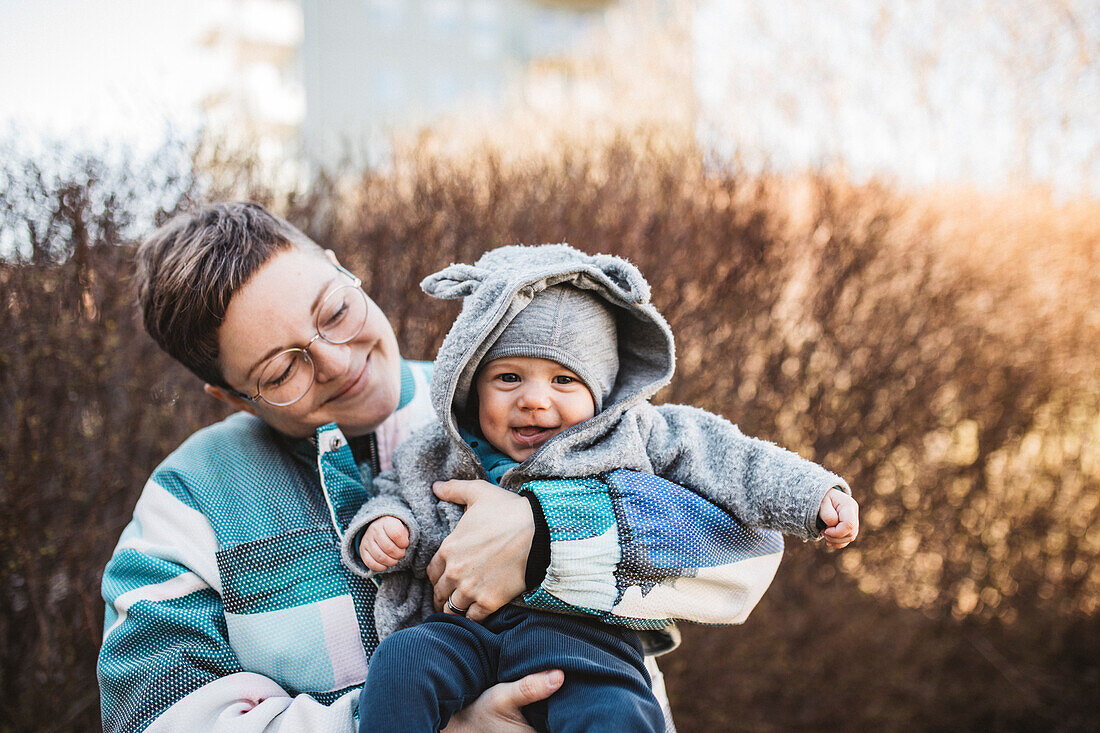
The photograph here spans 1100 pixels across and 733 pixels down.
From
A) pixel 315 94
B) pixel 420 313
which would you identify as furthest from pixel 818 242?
pixel 315 94

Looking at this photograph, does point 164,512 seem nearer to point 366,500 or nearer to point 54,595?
point 366,500

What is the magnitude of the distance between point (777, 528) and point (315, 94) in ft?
91.3

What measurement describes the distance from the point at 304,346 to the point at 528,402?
1.92ft

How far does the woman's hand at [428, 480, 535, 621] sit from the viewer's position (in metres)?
1.70

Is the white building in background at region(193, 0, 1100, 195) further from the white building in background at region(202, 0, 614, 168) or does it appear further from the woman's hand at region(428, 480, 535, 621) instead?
the white building in background at region(202, 0, 614, 168)

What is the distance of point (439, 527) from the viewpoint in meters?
1.90

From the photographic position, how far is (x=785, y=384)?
14.9 feet

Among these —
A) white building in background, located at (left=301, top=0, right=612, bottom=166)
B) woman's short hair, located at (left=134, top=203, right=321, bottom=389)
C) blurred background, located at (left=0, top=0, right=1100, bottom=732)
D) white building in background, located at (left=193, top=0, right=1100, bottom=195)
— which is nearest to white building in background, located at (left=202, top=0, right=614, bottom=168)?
white building in background, located at (left=301, top=0, right=612, bottom=166)

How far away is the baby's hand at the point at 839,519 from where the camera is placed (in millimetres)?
1604

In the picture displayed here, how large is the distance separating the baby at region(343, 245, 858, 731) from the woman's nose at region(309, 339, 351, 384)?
241mm

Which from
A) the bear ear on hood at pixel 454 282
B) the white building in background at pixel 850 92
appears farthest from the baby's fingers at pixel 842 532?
the white building in background at pixel 850 92

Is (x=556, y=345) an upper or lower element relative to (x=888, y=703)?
upper

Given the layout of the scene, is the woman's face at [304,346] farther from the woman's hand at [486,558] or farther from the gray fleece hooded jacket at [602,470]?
the woman's hand at [486,558]

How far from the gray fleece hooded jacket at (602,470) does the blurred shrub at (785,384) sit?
1962 millimetres
